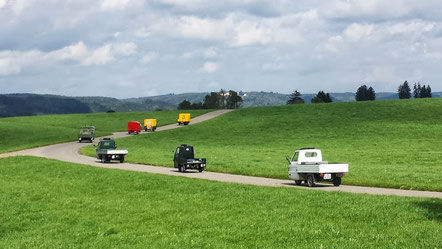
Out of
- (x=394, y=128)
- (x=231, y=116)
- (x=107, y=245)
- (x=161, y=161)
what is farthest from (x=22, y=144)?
(x=107, y=245)

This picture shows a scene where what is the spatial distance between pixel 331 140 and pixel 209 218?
49.9 m

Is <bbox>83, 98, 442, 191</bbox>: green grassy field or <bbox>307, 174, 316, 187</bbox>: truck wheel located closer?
<bbox>307, 174, 316, 187</bbox>: truck wheel

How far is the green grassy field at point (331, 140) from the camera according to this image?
3459cm

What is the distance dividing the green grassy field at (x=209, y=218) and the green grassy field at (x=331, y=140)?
9.02m

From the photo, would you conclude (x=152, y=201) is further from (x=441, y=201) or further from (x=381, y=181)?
(x=381, y=181)

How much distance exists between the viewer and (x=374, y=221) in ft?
50.5

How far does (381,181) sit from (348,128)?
47438 millimetres

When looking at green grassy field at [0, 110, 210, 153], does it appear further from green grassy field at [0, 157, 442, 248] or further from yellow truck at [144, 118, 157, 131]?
green grassy field at [0, 157, 442, 248]

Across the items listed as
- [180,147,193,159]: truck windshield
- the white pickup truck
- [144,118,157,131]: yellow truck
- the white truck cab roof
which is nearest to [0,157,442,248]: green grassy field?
the white pickup truck

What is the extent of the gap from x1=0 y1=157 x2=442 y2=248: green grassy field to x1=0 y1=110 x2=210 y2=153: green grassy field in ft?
159


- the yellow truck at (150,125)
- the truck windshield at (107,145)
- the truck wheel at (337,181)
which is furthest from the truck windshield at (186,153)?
the yellow truck at (150,125)

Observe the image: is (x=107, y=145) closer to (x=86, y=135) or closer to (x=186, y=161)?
(x=186, y=161)

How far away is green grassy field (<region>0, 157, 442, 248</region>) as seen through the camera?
13836mm

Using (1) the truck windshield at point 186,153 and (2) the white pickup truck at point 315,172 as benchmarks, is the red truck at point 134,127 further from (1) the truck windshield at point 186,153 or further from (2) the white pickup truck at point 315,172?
(2) the white pickup truck at point 315,172
